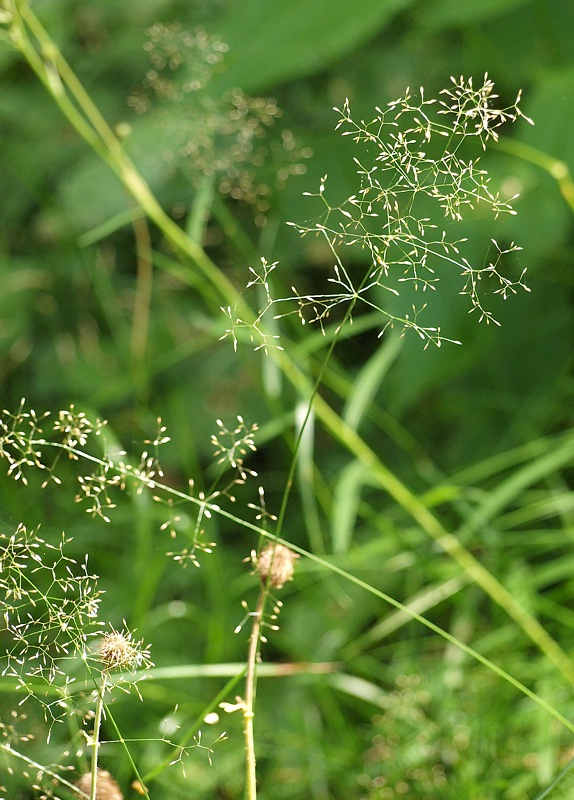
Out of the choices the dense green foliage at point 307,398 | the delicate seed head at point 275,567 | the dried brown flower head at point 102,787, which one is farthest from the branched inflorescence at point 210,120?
the dried brown flower head at point 102,787

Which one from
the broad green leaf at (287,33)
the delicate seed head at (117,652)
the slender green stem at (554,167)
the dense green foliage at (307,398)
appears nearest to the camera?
the delicate seed head at (117,652)

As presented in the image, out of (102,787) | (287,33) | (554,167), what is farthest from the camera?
(287,33)

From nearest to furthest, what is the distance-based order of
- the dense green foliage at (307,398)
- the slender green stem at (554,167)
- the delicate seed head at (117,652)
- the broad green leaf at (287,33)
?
the delicate seed head at (117,652) → the slender green stem at (554,167) → the dense green foliage at (307,398) → the broad green leaf at (287,33)

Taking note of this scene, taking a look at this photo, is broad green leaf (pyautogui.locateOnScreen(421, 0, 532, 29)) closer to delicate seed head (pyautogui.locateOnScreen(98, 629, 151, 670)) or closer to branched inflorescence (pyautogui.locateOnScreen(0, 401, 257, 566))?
branched inflorescence (pyautogui.locateOnScreen(0, 401, 257, 566))

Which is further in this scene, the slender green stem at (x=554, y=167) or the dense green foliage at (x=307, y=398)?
the dense green foliage at (x=307, y=398)

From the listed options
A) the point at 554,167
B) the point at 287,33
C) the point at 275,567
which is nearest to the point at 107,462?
the point at 275,567

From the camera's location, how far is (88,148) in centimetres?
211

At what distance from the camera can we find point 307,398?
3.51 feet

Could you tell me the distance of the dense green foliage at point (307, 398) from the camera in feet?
3.55

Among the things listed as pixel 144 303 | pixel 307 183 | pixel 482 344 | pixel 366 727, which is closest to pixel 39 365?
pixel 144 303

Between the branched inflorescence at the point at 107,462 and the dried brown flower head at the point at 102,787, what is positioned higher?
the branched inflorescence at the point at 107,462

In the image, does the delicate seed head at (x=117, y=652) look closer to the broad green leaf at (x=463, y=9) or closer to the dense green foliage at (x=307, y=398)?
the dense green foliage at (x=307, y=398)

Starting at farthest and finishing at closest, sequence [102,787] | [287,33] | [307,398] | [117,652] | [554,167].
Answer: [287,33] → [307,398] → [554,167] → [102,787] → [117,652]

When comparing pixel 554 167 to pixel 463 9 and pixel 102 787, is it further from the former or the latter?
pixel 102 787
